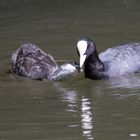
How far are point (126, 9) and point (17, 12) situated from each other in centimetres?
271

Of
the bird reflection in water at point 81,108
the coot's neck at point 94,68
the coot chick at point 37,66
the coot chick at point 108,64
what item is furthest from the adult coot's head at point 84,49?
the bird reflection in water at point 81,108

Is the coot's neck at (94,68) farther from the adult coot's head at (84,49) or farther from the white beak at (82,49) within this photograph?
the white beak at (82,49)

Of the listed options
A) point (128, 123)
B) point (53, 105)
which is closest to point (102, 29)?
point (53, 105)

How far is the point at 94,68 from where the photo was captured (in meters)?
10.3

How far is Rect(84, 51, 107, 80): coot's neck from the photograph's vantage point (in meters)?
10.2

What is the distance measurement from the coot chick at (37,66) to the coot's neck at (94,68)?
187 mm

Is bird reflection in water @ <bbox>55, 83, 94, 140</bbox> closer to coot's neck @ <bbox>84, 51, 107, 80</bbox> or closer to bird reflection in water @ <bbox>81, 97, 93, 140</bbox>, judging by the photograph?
bird reflection in water @ <bbox>81, 97, 93, 140</bbox>

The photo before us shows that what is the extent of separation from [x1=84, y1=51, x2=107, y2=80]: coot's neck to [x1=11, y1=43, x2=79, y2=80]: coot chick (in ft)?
0.61

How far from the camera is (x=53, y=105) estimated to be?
8547mm

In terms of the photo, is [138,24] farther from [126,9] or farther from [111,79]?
[111,79]

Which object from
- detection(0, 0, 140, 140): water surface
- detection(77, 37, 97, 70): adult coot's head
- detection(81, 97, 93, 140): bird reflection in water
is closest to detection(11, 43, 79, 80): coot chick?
detection(0, 0, 140, 140): water surface

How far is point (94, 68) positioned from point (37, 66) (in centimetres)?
98

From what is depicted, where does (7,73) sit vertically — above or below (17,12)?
below

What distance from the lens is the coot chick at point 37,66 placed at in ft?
33.8
